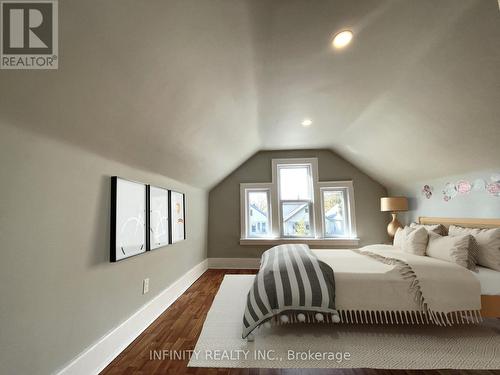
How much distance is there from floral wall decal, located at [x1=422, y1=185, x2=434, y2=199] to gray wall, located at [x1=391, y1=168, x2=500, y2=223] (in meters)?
0.05

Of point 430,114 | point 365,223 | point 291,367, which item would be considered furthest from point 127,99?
point 365,223

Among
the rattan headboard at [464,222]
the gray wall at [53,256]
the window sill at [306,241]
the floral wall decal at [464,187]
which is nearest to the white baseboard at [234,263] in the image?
the window sill at [306,241]

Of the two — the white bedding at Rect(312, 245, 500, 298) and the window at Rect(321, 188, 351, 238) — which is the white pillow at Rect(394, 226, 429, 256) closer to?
the white bedding at Rect(312, 245, 500, 298)

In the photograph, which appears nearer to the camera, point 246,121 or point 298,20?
point 298,20

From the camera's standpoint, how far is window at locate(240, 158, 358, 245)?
4223mm

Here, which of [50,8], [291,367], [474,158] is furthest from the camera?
[474,158]

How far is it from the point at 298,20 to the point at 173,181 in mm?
2258

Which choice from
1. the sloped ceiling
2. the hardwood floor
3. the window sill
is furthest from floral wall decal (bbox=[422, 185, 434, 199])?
the hardwood floor

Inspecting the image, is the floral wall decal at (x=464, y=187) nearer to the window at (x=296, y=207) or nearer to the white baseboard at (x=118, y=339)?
the window at (x=296, y=207)

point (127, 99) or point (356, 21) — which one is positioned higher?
point (356, 21)

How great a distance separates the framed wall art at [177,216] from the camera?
2715 millimetres

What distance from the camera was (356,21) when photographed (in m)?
1.45

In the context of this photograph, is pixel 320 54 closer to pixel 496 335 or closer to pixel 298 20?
pixel 298 20

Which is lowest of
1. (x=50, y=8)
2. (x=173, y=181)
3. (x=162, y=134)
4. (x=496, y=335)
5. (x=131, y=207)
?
(x=496, y=335)
